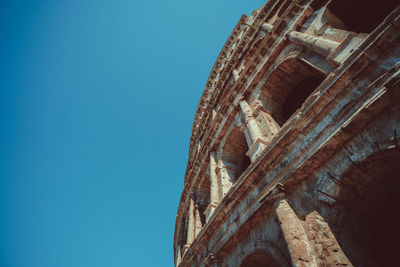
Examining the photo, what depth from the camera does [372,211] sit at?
3086 millimetres

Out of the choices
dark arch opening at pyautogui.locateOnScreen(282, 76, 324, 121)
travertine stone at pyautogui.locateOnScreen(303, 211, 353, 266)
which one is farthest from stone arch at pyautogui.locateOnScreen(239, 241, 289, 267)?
dark arch opening at pyautogui.locateOnScreen(282, 76, 324, 121)

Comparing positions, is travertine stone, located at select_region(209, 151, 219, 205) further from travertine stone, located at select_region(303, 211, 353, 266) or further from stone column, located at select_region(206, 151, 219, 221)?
travertine stone, located at select_region(303, 211, 353, 266)

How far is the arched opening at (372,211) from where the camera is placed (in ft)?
9.12

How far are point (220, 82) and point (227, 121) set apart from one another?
4334mm

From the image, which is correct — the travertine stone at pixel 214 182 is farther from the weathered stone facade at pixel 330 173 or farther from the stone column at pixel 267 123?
the stone column at pixel 267 123

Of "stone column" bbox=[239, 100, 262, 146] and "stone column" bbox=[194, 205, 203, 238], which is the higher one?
"stone column" bbox=[239, 100, 262, 146]

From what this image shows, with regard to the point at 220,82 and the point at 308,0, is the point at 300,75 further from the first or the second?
the point at 220,82

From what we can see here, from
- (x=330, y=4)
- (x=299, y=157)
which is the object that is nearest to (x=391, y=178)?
(x=299, y=157)

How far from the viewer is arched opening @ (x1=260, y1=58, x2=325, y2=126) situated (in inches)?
277

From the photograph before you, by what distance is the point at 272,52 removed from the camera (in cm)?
745

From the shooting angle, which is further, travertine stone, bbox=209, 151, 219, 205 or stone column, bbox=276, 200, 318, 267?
travertine stone, bbox=209, 151, 219, 205

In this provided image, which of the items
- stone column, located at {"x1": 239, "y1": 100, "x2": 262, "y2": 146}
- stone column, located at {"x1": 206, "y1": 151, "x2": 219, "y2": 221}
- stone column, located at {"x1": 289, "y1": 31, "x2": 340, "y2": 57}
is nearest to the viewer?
stone column, located at {"x1": 289, "y1": 31, "x2": 340, "y2": 57}

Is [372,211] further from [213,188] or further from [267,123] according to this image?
[213,188]

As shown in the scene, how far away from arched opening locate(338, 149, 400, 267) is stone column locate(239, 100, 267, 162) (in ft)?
7.22
